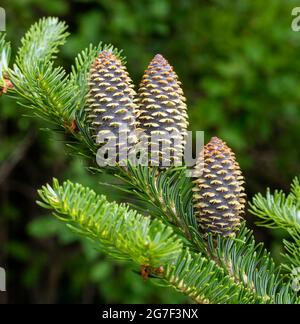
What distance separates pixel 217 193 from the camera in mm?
733

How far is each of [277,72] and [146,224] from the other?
1.79 m

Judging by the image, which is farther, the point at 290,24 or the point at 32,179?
the point at 32,179

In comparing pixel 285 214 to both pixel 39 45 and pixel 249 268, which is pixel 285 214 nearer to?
pixel 249 268

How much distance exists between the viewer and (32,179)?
2680 millimetres

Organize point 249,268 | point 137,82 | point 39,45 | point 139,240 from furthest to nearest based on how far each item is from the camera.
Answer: point 137,82 < point 39,45 < point 249,268 < point 139,240

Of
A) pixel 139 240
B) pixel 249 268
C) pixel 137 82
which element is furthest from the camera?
pixel 137 82

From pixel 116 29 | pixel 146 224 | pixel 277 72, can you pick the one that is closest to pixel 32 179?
pixel 116 29

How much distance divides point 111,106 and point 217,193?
164mm

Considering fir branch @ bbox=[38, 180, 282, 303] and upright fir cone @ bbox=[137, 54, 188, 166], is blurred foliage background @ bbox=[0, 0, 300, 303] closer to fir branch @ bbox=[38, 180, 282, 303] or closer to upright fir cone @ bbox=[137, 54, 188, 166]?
upright fir cone @ bbox=[137, 54, 188, 166]
